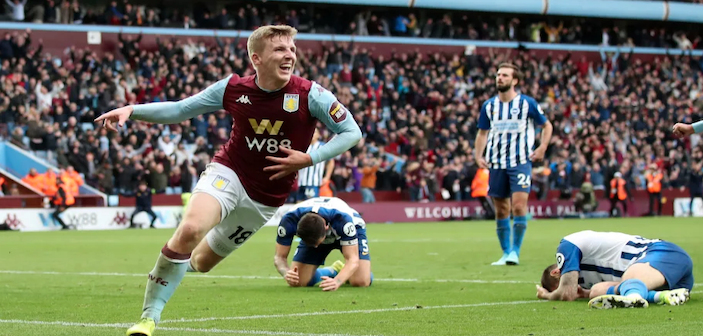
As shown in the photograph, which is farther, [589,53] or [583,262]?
[589,53]

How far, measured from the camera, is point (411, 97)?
38.5 m

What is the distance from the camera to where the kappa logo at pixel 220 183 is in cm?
688

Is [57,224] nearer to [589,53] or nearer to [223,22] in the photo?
[223,22]

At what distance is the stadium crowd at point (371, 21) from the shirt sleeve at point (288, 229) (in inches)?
1098

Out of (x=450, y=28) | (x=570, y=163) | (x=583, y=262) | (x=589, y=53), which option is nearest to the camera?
(x=583, y=262)

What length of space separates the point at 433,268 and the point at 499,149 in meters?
1.93

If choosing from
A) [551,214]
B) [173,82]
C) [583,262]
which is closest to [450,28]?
[551,214]

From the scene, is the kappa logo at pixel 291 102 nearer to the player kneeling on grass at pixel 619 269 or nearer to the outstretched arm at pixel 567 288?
the player kneeling on grass at pixel 619 269

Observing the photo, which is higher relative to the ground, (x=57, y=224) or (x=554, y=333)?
(x=554, y=333)

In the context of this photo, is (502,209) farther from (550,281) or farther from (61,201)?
(61,201)

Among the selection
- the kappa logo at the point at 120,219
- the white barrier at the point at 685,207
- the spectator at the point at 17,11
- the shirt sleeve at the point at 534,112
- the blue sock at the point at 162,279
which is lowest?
the white barrier at the point at 685,207

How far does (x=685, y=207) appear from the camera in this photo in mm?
37156

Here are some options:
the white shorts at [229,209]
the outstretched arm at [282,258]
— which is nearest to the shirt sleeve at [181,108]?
the white shorts at [229,209]

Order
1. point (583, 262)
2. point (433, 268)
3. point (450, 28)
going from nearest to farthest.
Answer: point (583, 262) → point (433, 268) → point (450, 28)
